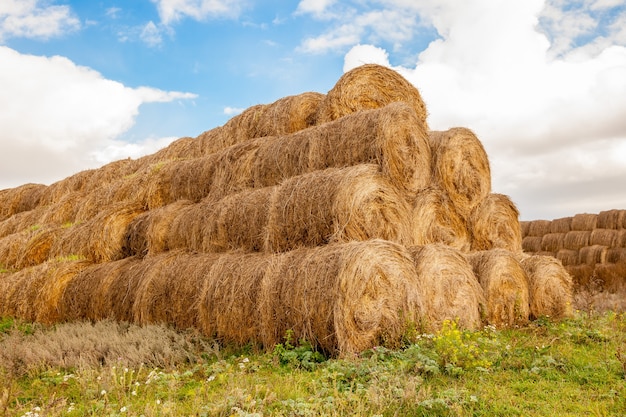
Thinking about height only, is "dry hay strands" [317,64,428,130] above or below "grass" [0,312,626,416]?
above

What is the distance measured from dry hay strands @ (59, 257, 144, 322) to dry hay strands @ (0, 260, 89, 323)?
0.18 meters

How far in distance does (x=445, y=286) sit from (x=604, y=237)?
1472cm

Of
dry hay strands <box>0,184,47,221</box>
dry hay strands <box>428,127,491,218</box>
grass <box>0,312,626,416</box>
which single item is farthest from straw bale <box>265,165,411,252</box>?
dry hay strands <box>0,184,47,221</box>

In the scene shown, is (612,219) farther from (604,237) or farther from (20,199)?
(20,199)

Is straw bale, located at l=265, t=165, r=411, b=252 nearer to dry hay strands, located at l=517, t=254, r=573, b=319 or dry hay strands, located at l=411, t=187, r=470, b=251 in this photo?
dry hay strands, located at l=411, t=187, r=470, b=251

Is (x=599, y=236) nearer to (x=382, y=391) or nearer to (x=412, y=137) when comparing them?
(x=412, y=137)

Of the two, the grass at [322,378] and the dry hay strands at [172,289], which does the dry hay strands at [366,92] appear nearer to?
the dry hay strands at [172,289]

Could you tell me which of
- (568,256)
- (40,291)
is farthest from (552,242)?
(40,291)

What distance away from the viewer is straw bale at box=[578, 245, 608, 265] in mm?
19591

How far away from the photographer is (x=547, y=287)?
10.4 meters

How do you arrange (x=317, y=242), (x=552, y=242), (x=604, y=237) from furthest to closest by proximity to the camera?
(x=552, y=242) < (x=604, y=237) < (x=317, y=242)

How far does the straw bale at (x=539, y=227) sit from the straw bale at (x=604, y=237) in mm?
2258

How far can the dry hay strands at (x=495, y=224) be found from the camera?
426 inches

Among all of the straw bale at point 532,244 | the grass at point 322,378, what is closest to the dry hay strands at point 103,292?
the grass at point 322,378
